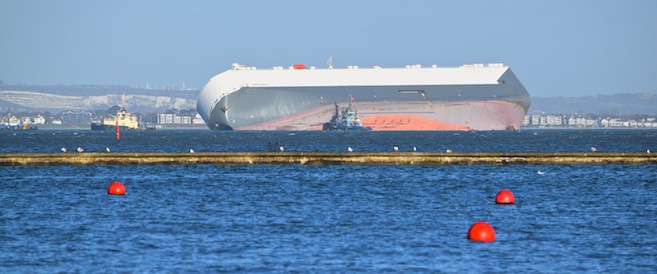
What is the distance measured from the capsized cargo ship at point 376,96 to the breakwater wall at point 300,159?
119 meters

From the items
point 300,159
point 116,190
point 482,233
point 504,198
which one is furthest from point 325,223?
point 300,159

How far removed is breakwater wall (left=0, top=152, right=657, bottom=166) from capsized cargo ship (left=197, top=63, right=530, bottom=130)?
390 ft

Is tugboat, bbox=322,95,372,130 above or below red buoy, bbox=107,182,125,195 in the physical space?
above

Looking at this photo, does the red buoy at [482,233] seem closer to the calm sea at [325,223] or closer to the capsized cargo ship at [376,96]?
the calm sea at [325,223]

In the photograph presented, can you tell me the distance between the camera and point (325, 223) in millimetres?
33406

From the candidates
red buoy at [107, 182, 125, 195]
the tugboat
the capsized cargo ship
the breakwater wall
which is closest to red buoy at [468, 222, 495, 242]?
red buoy at [107, 182, 125, 195]

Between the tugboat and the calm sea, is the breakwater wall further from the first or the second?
the tugboat

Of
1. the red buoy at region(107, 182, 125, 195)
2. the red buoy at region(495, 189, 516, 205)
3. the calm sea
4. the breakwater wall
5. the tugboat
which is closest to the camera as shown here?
the calm sea

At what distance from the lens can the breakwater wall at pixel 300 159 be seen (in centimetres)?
5897

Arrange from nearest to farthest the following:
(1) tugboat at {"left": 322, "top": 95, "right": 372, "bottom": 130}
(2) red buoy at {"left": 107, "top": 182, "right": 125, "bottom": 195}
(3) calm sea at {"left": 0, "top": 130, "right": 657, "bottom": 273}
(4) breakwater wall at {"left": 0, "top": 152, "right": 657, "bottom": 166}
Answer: (3) calm sea at {"left": 0, "top": 130, "right": 657, "bottom": 273}
(2) red buoy at {"left": 107, "top": 182, "right": 125, "bottom": 195}
(4) breakwater wall at {"left": 0, "top": 152, "right": 657, "bottom": 166}
(1) tugboat at {"left": 322, "top": 95, "right": 372, "bottom": 130}

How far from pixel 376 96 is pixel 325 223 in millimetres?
151231

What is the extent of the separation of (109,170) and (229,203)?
2220 centimetres

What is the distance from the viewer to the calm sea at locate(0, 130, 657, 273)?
85.1 ft

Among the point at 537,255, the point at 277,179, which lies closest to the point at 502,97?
the point at 277,179
